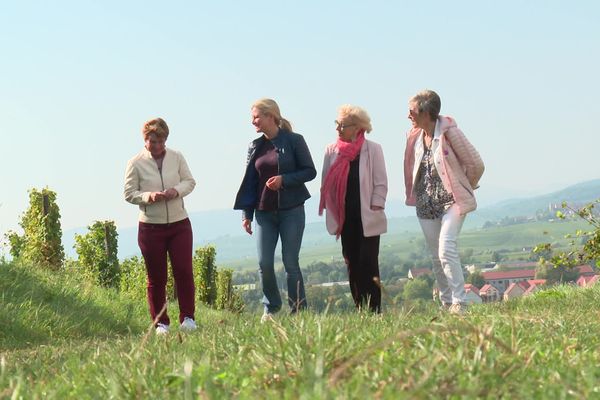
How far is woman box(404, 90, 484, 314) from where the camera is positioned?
9.52 meters

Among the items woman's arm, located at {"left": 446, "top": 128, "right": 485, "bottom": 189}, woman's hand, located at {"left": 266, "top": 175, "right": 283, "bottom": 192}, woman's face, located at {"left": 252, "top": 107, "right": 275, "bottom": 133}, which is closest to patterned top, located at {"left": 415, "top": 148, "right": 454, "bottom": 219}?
woman's arm, located at {"left": 446, "top": 128, "right": 485, "bottom": 189}

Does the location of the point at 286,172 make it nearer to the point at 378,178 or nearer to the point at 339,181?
the point at 339,181

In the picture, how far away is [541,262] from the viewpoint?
18250 millimetres

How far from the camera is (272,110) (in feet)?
33.4

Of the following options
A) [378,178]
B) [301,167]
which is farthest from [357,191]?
[301,167]

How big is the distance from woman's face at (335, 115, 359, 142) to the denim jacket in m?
0.45

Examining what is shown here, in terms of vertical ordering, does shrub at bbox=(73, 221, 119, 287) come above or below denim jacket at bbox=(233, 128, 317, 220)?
below

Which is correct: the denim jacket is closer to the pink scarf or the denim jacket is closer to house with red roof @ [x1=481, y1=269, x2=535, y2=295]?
the pink scarf

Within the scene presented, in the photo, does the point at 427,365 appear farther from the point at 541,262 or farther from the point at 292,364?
the point at 541,262

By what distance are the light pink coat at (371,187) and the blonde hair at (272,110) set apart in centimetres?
66

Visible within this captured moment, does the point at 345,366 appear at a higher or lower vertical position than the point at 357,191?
lower

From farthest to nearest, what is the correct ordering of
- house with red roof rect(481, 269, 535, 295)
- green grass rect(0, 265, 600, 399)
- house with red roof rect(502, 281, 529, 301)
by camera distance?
house with red roof rect(481, 269, 535, 295)
house with red roof rect(502, 281, 529, 301)
green grass rect(0, 265, 600, 399)

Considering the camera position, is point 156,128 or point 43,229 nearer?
point 156,128

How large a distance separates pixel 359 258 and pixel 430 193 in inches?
44.9
